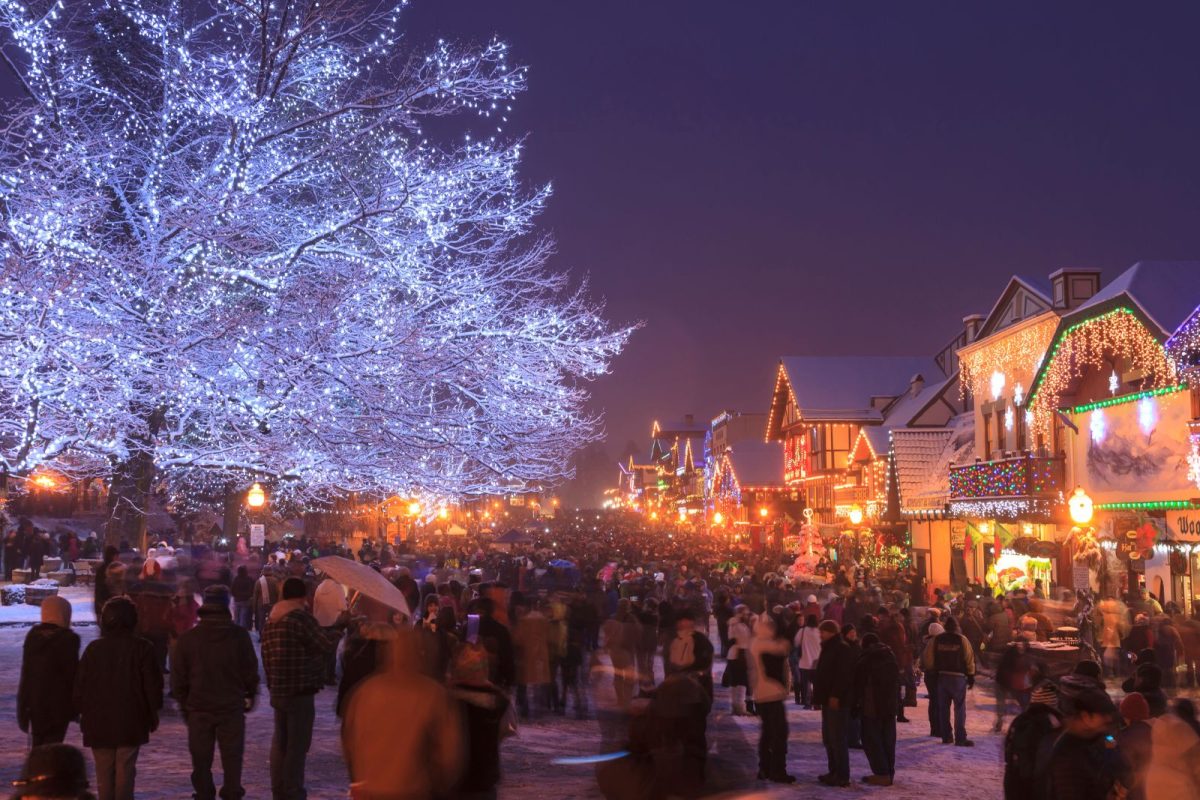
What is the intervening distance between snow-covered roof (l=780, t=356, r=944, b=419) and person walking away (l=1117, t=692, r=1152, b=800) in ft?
147

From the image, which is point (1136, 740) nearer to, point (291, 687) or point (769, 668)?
point (769, 668)

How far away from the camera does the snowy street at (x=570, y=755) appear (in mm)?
9688

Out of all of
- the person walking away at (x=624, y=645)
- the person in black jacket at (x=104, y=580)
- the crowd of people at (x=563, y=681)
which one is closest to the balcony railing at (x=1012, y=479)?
the crowd of people at (x=563, y=681)

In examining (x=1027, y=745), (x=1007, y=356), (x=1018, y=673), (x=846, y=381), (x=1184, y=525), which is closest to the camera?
(x=1027, y=745)

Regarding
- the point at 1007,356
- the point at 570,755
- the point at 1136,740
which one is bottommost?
the point at 570,755

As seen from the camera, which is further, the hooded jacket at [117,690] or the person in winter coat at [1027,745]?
the hooded jacket at [117,690]

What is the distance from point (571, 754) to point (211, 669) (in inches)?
194

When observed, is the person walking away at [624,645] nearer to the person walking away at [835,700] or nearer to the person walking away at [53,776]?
the person walking away at [835,700]

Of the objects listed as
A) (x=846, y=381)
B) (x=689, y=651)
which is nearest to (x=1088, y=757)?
(x=689, y=651)

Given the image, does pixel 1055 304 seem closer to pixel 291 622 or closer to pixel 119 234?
pixel 119 234

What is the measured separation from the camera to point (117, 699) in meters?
7.64

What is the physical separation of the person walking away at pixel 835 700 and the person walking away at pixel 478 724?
5253mm

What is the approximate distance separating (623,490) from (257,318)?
6996 inches

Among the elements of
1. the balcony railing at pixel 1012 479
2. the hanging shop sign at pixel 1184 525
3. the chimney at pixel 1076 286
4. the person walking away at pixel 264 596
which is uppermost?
the chimney at pixel 1076 286
